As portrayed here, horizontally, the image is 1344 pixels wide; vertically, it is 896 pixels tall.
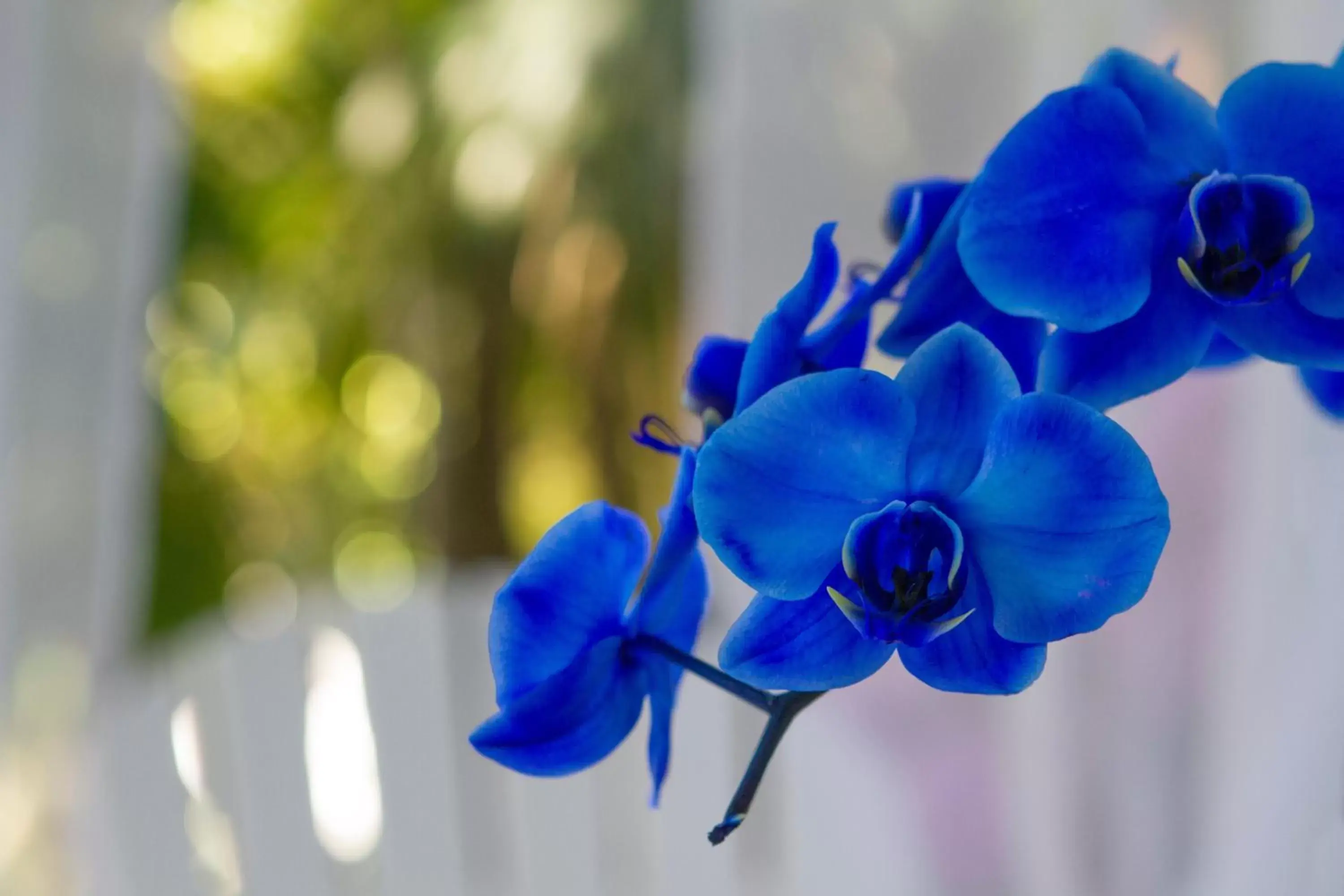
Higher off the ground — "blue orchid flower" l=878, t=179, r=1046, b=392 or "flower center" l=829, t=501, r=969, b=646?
"blue orchid flower" l=878, t=179, r=1046, b=392

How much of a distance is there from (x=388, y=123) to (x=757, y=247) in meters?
1.37

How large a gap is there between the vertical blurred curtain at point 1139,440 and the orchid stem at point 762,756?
41 centimetres

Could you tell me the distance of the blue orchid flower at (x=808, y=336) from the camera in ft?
0.81

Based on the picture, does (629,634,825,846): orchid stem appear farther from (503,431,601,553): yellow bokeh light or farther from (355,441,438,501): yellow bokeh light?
(355,441,438,501): yellow bokeh light

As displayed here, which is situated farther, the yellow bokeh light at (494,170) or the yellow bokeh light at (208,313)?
the yellow bokeh light at (208,313)

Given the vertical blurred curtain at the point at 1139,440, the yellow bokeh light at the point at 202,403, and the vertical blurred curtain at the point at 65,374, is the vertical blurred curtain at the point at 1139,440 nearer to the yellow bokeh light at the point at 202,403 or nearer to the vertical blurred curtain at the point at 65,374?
the vertical blurred curtain at the point at 65,374

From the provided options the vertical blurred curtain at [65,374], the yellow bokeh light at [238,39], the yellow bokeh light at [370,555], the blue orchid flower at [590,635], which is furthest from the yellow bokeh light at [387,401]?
the blue orchid flower at [590,635]

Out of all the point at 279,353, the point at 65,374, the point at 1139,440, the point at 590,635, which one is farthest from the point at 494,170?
the point at 590,635

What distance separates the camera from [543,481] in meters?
2.55

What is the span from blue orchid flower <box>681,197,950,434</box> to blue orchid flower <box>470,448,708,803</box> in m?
0.03

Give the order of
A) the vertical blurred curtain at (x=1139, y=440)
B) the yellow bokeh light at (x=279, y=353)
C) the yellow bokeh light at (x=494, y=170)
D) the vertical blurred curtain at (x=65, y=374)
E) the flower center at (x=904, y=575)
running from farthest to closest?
the yellow bokeh light at (x=279, y=353), the yellow bokeh light at (x=494, y=170), the vertical blurred curtain at (x=65, y=374), the vertical blurred curtain at (x=1139, y=440), the flower center at (x=904, y=575)

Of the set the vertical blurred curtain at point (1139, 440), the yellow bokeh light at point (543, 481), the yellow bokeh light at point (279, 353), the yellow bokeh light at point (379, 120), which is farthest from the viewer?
the yellow bokeh light at point (279, 353)

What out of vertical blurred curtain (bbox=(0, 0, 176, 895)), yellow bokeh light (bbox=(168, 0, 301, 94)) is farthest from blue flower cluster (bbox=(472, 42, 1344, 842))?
yellow bokeh light (bbox=(168, 0, 301, 94))

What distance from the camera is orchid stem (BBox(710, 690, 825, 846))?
23cm
